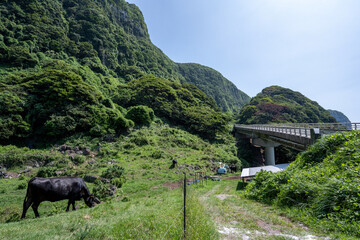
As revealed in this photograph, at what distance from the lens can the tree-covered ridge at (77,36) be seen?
37.9 meters

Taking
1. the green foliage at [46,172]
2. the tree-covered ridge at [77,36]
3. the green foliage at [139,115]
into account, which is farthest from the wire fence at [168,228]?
the tree-covered ridge at [77,36]

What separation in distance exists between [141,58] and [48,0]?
40.2m

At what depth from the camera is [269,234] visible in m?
4.45

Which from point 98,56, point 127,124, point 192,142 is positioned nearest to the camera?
point 127,124

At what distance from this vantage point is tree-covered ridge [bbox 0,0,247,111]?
37875 mm

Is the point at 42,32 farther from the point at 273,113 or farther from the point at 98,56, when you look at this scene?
the point at 273,113

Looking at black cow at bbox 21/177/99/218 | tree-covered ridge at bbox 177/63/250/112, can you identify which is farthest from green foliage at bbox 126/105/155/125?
tree-covered ridge at bbox 177/63/250/112

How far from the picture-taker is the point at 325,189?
570cm

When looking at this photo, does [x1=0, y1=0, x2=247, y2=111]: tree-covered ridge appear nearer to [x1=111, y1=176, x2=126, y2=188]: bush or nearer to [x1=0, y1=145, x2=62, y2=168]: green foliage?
[x1=0, y1=145, x2=62, y2=168]: green foliage

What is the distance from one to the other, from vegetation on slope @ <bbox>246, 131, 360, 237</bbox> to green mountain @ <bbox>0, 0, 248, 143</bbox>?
89.5 feet

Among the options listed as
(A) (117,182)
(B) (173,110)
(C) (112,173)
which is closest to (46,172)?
(C) (112,173)

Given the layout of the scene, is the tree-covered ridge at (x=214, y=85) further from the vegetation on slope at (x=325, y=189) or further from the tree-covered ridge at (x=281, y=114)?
the vegetation on slope at (x=325, y=189)

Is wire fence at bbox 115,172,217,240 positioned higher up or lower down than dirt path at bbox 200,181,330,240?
higher up

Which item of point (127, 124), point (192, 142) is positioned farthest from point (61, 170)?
point (192, 142)
